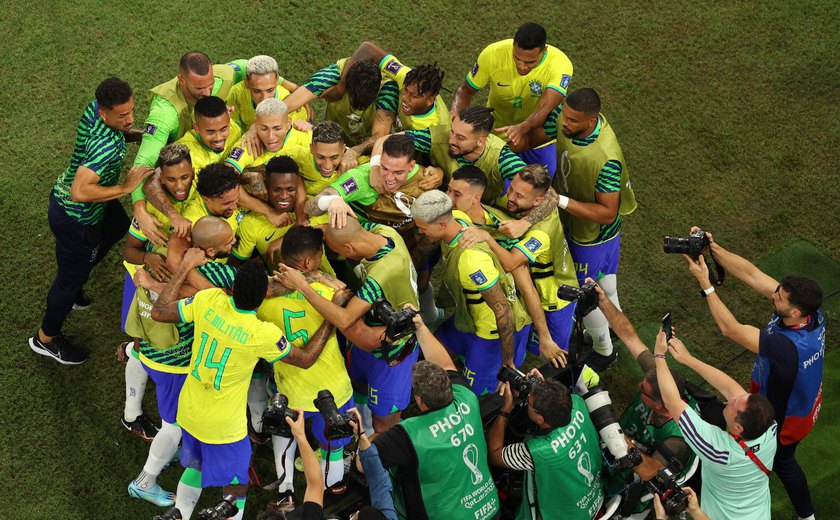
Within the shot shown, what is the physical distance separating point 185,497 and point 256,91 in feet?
8.96

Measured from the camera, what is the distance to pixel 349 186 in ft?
18.3

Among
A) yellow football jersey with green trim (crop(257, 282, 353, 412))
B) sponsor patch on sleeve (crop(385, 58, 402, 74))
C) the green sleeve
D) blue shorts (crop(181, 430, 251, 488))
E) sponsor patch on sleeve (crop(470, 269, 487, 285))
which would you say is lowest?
blue shorts (crop(181, 430, 251, 488))

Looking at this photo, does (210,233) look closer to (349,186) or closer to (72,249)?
(349,186)

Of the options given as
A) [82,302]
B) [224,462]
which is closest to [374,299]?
[224,462]

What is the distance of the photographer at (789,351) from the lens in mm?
5113

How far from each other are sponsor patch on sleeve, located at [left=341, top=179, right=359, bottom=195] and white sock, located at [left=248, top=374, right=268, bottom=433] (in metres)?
1.31

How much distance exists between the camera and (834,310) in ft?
23.5

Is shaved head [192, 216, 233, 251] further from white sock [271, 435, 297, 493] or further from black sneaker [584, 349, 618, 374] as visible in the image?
black sneaker [584, 349, 618, 374]

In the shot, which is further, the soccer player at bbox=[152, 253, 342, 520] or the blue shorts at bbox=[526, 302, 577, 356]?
the blue shorts at bbox=[526, 302, 577, 356]

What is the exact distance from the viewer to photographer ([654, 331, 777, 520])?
4496mm

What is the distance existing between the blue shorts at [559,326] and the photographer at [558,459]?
1.12 meters

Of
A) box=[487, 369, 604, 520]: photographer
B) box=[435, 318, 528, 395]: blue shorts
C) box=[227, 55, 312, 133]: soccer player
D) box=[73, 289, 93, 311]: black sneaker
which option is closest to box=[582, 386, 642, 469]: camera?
box=[487, 369, 604, 520]: photographer

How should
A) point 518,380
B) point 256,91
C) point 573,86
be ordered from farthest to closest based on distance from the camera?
point 573,86 → point 256,91 → point 518,380

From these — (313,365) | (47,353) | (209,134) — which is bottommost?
(47,353)
